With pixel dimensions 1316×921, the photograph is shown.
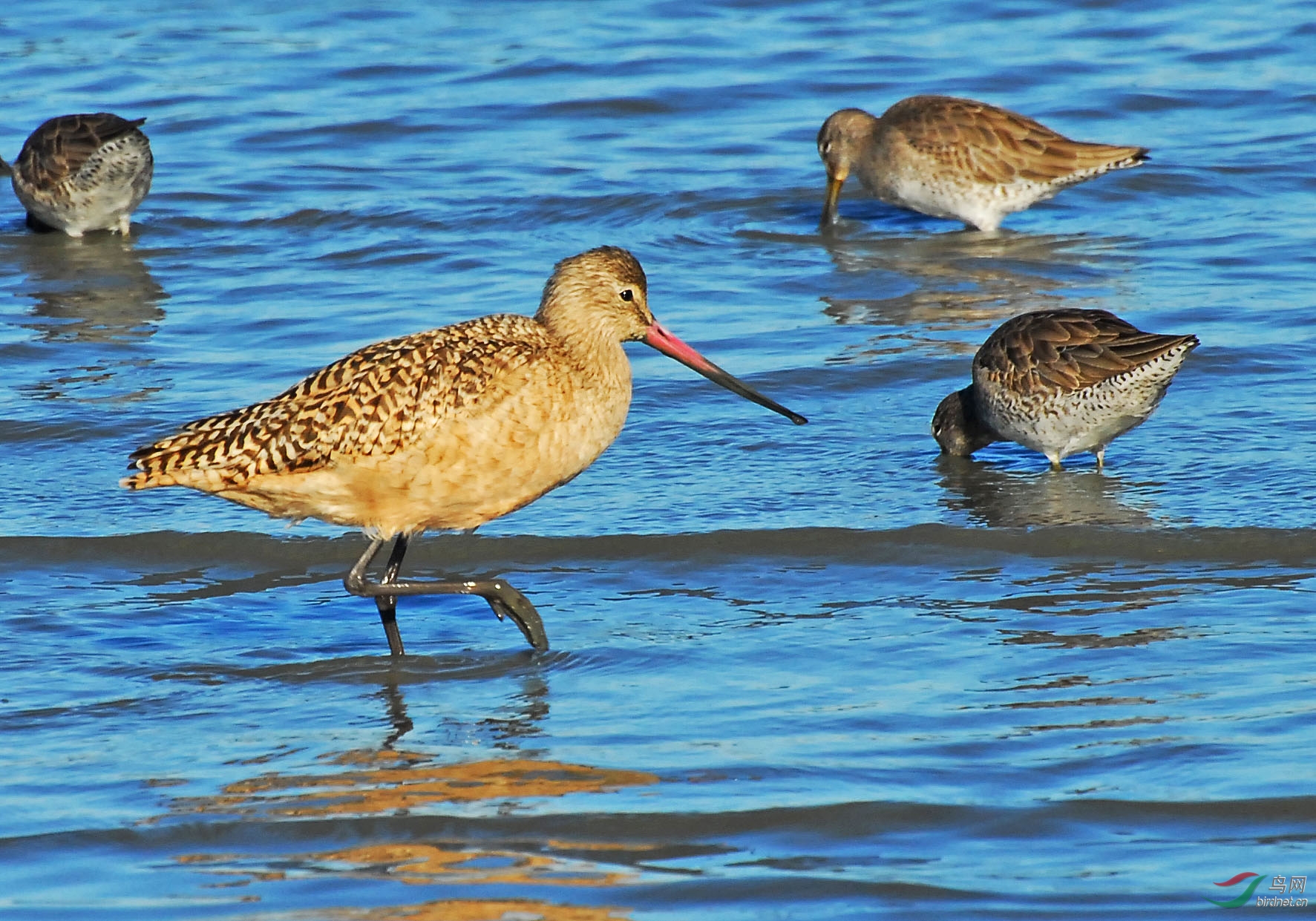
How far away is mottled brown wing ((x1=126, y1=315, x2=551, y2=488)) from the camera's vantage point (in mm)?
5539

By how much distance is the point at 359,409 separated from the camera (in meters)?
5.57

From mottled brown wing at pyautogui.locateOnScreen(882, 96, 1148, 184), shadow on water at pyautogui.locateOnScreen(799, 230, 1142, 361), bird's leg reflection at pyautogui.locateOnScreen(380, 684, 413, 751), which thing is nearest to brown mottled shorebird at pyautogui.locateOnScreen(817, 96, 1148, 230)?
mottled brown wing at pyautogui.locateOnScreen(882, 96, 1148, 184)

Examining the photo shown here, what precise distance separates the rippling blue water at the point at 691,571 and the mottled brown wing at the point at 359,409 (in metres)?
0.62

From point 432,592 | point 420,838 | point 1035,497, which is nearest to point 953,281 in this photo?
point 1035,497

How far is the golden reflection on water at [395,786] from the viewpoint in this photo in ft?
15.3

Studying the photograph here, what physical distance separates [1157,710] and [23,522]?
4172 mm

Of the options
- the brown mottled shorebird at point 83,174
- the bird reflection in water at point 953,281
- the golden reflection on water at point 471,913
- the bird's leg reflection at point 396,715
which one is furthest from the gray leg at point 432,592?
the brown mottled shorebird at point 83,174

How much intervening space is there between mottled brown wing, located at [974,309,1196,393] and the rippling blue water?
0.42 metres

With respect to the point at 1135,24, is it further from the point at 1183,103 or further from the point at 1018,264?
the point at 1018,264

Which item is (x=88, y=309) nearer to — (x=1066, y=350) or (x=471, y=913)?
(x=1066, y=350)

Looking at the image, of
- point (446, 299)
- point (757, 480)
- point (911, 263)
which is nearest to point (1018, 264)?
point (911, 263)

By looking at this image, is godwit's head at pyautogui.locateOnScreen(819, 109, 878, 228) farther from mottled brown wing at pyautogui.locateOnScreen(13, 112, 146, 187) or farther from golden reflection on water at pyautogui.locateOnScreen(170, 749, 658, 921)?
golden reflection on water at pyautogui.locateOnScreen(170, 749, 658, 921)

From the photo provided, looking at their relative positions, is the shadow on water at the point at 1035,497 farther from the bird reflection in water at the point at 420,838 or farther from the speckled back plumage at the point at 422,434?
the bird reflection in water at the point at 420,838

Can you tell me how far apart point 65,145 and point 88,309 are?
197 cm
